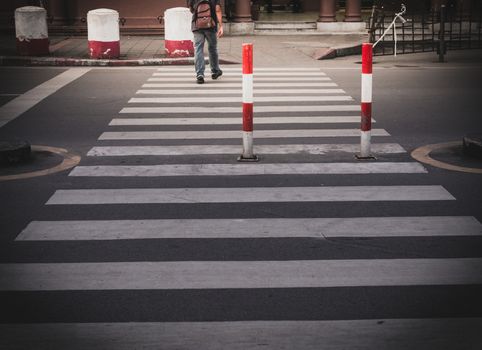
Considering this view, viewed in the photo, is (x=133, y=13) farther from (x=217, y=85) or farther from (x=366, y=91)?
(x=366, y=91)

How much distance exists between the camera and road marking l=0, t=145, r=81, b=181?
7844mm

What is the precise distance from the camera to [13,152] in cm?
827

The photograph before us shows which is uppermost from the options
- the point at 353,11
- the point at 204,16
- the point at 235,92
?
the point at 353,11

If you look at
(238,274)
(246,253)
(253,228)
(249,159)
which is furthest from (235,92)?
(238,274)

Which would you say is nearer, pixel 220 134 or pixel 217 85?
pixel 220 134

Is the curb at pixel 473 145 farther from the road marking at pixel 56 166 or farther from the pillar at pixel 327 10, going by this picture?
the pillar at pixel 327 10

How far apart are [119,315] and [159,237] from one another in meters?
1.45

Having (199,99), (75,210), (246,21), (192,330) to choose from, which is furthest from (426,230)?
(246,21)

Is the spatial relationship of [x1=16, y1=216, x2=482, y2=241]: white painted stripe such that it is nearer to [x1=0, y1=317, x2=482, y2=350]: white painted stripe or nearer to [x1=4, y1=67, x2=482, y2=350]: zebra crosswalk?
[x1=4, y1=67, x2=482, y2=350]: zebra crosswalk

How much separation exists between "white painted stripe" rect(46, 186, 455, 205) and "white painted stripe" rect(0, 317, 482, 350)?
2.61m

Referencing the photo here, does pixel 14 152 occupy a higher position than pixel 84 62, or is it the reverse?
pixel 84 62

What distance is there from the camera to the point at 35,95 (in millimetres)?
13250

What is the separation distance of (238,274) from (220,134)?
196 inches

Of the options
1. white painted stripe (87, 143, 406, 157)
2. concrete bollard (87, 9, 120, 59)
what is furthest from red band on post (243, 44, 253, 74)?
concrete bollard (87, 9, 120, 59)
